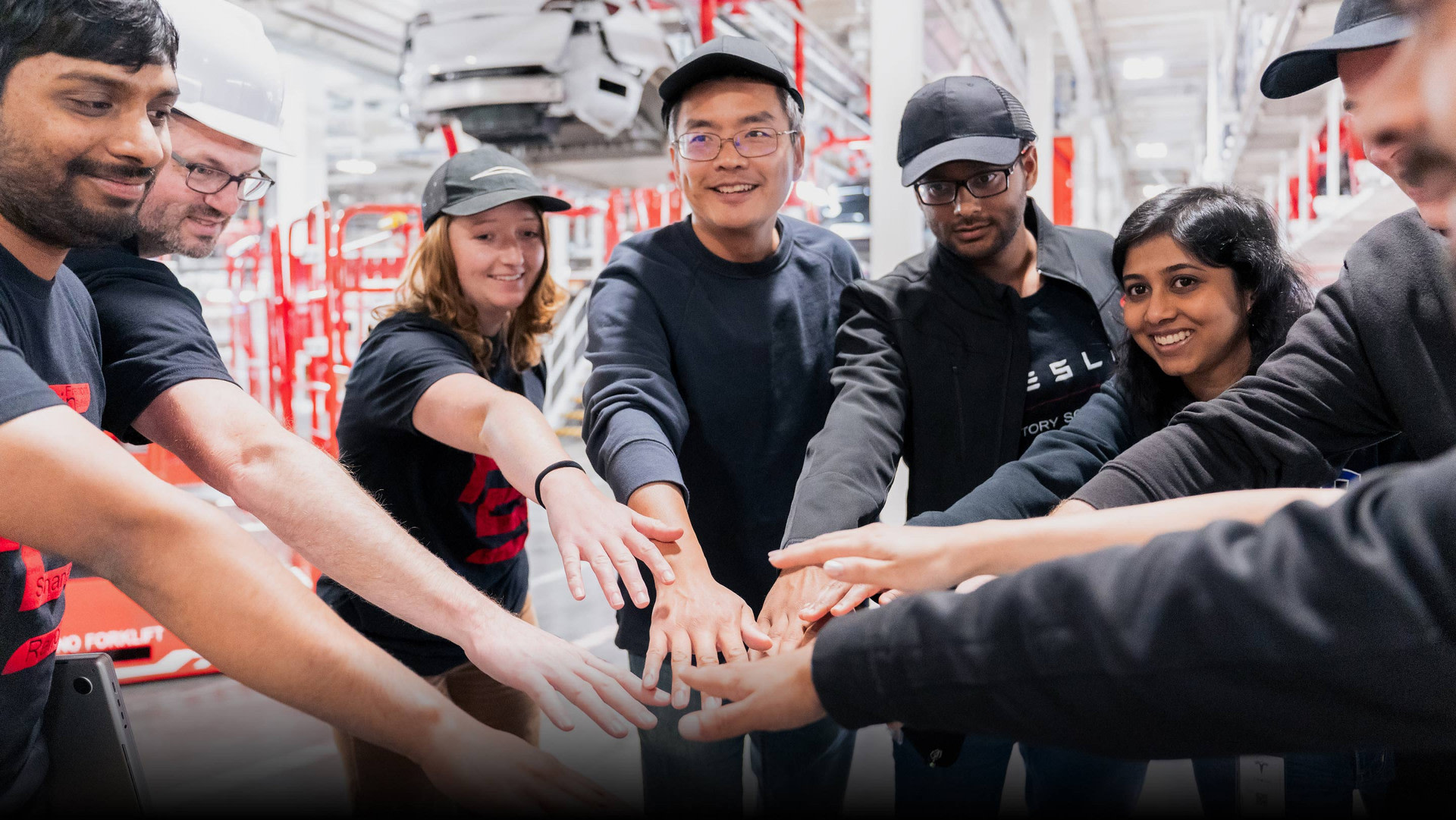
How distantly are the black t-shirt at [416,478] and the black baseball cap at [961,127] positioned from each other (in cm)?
83

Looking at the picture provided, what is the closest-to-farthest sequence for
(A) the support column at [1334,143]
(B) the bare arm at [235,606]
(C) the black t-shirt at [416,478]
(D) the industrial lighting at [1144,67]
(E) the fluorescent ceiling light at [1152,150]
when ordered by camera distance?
1. (B) the bare arm at [235,606]
2. (C) the black t-shirt at [416,478]
3. (A) the support column at [1334,143]
4. (D) the industrial lighting at [1144,67]
5. (E) the fluorescent ceiling light at [1152,150]

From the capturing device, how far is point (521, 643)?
3.76 ft

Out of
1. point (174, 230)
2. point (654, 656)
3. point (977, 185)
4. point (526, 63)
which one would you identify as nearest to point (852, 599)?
point (654, 656)

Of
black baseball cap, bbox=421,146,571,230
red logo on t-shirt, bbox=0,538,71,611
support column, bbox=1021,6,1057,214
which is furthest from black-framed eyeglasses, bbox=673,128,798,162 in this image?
support column, bbox=1021,6,1057,214

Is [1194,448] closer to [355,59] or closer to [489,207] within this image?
[489,207]

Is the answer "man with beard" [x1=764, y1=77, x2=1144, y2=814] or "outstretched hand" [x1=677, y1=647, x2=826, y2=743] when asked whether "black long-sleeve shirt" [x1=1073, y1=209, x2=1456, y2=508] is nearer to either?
"man with beard" [x1=764, y1=77, x2=1144, y2=814]

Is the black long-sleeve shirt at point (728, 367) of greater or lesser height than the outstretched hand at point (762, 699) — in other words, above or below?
above

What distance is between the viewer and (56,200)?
100 cm

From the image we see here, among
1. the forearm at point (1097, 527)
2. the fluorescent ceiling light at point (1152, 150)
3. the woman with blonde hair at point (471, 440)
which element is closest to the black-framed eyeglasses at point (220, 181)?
the woman with blonde hair at point (471, 440)

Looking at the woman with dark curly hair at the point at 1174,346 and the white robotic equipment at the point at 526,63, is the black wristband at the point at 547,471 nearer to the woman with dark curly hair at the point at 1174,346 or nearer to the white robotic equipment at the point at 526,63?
the woman with dark curly hair at the point at 1174,346

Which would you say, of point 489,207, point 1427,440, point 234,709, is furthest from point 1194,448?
point 234,709

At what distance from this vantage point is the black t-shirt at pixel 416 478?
1.66 meters

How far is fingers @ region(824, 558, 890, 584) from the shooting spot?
110 cm

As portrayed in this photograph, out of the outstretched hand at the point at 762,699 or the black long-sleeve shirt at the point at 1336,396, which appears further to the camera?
the black long-sleeve shirt at the point at 1336,396
